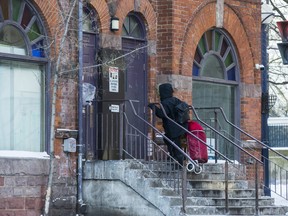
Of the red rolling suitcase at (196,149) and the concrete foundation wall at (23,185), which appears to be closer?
the concrete foundation wall at (23,185)

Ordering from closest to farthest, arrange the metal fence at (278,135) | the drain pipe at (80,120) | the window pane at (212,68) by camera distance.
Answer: the drain pipe at (80,120) → the window pane at (212,68) → the metal fence at (278,135)

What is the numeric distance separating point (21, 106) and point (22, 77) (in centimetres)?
51

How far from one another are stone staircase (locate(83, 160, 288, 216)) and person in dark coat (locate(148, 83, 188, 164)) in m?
0.36

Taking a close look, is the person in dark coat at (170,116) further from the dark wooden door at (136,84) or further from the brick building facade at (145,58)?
the brick building facade at (145,58)

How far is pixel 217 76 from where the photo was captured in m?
23.1

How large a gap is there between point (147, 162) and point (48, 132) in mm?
1997

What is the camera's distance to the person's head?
20.0m

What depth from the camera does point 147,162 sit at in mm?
19703

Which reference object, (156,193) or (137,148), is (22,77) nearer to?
(137,148)

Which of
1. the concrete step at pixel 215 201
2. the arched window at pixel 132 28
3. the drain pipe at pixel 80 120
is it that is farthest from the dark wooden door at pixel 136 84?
the concrete step at pixel 215 201

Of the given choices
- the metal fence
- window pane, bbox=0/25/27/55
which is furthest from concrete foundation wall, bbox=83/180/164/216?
the metal fence

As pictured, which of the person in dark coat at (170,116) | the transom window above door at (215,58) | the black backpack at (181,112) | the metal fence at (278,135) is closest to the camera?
the person in dark coat at (170,116)

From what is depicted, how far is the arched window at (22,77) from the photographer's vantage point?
60.3 feet

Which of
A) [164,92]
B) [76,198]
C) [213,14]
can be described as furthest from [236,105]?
[76,198]
